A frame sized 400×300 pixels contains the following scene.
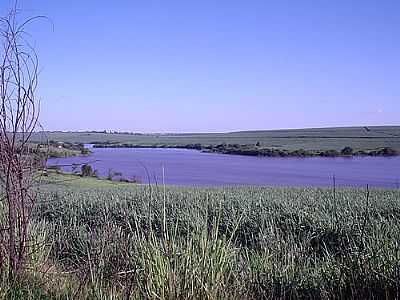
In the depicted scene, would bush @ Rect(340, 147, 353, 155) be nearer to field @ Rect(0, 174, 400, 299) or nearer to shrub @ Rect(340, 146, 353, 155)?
shrub @ Rect(340, 146, 353, 155)

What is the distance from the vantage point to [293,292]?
6332 mm

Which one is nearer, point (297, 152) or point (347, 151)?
point (347, 151)

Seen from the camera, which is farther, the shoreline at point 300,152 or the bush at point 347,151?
the bush at point 347,151

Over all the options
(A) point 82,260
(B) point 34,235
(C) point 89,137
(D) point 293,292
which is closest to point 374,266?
(D) point 293,292

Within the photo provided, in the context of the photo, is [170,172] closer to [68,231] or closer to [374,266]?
[68,231]

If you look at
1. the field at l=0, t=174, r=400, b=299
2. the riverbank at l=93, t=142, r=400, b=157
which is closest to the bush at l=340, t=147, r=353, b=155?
the riverbank at l=93, t=142, r=400, b=157

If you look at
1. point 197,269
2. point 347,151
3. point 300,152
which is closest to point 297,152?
point 300,152

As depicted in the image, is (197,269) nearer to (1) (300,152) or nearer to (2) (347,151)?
(2) (347,151)

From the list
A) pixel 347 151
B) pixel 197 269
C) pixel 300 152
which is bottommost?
pixel 300 152

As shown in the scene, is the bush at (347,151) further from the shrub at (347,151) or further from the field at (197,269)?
the field at (197,269)

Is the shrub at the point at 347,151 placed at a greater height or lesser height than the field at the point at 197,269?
lesser

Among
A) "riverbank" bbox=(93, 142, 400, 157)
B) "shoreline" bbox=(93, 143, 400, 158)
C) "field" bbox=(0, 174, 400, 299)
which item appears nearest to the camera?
"field" bbox=(0, 174, 400, 299)

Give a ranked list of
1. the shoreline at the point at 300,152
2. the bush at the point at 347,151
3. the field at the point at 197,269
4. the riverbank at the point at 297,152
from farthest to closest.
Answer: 1. the bush at the point at 347,151
2. the riverbank at the point at 297,152
3. the shoreline at the point at 300,152
4. the field at the point at 197,269

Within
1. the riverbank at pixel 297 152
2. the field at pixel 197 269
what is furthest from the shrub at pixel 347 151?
the field at pixel 197 269
